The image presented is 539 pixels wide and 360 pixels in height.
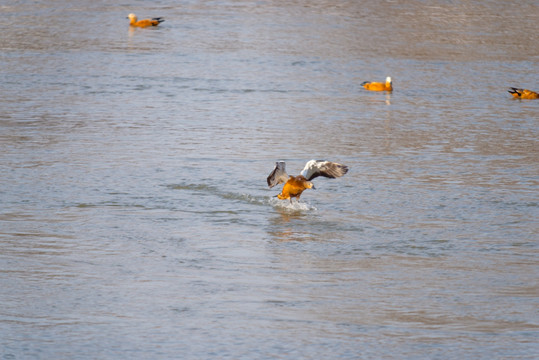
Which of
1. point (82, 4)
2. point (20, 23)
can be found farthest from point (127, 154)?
point (82, 4)

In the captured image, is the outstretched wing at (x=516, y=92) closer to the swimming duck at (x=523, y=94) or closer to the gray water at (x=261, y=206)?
the swimming duck at (x=523, y=94)

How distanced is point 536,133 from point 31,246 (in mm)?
7956

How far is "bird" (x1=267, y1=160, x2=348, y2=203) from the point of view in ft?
31.7

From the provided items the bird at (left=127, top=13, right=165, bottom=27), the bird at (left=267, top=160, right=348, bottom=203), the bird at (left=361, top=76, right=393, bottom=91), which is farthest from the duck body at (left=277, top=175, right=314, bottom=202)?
the bird at (left=127, top=13, right=165, bottom=27)

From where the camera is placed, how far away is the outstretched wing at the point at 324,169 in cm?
973

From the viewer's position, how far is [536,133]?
1385 cm

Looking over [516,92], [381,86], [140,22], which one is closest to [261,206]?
[381,86]

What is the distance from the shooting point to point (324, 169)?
9.81 metres

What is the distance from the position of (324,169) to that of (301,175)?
0.25 m

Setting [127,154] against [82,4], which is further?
[82,4]

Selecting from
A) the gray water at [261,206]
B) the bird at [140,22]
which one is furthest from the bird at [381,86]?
the bird at [140,22]

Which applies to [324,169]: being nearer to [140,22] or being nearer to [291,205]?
[291,205]

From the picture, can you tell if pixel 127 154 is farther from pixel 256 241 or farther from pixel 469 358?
pixel 469 358

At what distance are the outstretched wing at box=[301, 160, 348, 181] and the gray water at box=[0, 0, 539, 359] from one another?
1.07 ft
